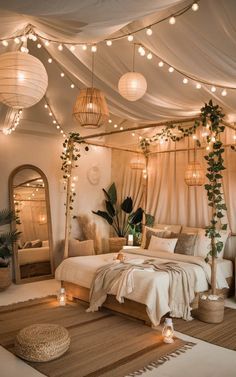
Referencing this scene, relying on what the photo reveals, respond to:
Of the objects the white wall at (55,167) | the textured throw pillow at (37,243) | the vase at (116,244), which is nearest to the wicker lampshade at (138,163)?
the white wall at (55,167)

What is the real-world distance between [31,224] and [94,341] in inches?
135

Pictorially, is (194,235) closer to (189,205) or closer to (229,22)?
(189,205)

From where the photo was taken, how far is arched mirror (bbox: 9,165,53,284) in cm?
649

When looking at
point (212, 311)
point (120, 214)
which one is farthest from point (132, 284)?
point (120, 214)

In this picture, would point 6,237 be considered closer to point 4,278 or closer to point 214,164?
point 4,278

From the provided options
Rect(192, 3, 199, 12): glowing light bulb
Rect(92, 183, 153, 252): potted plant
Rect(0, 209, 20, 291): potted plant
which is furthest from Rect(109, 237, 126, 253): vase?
Rect(192, 3, 199, 12): glowing light bulb

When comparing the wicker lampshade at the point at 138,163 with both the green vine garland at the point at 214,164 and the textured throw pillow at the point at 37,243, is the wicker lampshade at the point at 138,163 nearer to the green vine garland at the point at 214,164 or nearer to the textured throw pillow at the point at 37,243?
the textured throw pillow at the point at 37,243

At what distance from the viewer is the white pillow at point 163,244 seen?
5.75m

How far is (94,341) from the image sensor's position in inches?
147

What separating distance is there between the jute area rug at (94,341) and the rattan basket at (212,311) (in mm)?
752

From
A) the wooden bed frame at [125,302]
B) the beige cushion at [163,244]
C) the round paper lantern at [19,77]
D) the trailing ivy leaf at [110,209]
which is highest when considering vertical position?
the round paper lantern at [19,77]

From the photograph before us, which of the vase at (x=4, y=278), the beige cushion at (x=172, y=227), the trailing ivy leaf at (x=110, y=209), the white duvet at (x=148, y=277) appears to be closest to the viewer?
the white duvet at (x=148, y=277)

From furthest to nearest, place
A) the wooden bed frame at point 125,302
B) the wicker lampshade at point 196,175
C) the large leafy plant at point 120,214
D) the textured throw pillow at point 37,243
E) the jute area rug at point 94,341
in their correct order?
the large leafy plant at point 120,214 < the textured throw pillow at point 37,243 < the wicker lampshade at point 196,175 < the wooden bed frame at point 125,302 < the jute area rug at point 94,341

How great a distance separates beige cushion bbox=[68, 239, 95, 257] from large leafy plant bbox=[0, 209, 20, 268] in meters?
1.08
